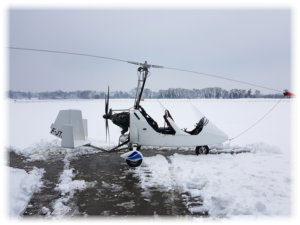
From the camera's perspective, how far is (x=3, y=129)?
730cm

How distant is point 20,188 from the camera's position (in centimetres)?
549

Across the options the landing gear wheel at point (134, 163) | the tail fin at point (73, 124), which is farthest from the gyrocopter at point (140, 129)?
the landing gear wheel at point (134, 163)

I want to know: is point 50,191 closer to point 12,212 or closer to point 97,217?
point 12,212

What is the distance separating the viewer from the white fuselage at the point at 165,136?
27.3ft

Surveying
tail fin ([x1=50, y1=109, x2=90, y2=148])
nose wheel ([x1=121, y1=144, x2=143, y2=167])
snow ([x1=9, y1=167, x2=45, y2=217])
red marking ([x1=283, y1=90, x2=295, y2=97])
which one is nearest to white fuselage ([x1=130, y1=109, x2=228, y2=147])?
nose wheel ([x1=121, y1=144, x2=143, y2=167])

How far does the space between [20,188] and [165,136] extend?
4340 millimetres

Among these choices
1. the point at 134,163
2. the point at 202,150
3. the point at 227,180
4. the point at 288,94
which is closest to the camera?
the point at 227,180

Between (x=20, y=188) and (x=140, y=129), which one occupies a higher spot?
(x=140, y=129)

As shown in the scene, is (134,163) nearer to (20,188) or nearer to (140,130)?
(140,130)

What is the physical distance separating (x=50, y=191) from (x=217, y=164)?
13.8 feet

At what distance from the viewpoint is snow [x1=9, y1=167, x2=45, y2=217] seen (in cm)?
472

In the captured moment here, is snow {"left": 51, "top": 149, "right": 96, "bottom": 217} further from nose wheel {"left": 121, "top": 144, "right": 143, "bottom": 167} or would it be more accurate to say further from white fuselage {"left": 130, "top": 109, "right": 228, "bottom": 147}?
white fuselage {"left": 130, "top": 109, "right": 228, "bottom": 147}

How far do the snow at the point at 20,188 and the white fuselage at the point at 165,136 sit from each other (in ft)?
9.64

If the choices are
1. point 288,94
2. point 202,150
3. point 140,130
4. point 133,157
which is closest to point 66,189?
point 133,157
